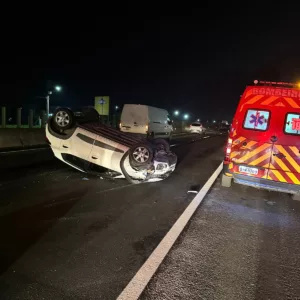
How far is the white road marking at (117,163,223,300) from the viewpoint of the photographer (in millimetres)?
2938

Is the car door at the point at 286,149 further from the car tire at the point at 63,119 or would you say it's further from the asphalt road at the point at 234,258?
the car tire at the point at 63,119

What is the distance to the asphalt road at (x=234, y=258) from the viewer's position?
120 inches

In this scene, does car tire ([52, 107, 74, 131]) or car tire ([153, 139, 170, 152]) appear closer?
car tire ([52, 107, 74, 131])

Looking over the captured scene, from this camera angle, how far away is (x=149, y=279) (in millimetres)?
3180

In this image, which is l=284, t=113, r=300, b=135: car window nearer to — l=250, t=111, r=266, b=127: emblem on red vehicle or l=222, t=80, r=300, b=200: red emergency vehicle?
l=222, t=80, r=300, b=200: red emergency vehicle

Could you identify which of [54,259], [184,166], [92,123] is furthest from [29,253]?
[184,166]

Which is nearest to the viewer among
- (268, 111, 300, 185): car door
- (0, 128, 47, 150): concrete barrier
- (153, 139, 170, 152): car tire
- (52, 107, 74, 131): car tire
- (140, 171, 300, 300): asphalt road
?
(140, 171, 300, 300): asphalt road

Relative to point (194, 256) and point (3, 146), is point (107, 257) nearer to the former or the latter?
point (194, 256)

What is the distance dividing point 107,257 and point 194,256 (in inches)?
42.9

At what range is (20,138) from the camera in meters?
15.5

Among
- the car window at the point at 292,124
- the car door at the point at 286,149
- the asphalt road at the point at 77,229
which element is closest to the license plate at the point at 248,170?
the car door at the point at 286,149

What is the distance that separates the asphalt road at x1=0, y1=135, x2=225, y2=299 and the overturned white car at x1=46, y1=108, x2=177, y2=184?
0.42 m

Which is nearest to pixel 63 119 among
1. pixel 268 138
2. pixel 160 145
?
pixel 160 145

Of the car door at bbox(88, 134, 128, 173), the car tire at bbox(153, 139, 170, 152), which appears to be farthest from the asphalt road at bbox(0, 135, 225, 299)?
the car tire at bbox(153, 139, 170, 152)
